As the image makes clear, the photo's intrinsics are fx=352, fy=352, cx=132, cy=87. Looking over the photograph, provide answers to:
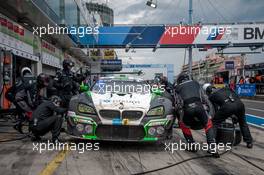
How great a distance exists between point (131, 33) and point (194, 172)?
24459 mm

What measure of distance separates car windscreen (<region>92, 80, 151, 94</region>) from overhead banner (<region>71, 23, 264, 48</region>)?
67.4 feet

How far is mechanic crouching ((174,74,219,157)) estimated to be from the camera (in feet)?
20.9

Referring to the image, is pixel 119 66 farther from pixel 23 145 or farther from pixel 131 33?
pixel 23 145

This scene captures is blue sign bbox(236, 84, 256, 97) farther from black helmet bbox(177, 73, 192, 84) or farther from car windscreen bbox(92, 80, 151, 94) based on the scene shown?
black helmet bbox(177, 73, 192, 84)

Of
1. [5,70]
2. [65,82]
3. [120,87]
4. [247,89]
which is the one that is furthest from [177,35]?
[120,87]

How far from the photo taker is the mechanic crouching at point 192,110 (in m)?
6.36

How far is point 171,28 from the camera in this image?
1121 inches

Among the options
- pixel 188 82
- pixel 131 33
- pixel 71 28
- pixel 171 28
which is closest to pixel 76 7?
pixel 71 28

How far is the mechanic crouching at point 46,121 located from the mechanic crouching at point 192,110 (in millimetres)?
2348

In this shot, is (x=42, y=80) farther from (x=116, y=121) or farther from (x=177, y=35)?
(x=177, y=35)

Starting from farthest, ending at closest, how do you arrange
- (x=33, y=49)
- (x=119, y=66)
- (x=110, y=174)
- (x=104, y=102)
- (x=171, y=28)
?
(x=119, y=66) < (x=171, y=28) < (x=33, y=49) < (x=104, y=102) < (x=110, y=174)

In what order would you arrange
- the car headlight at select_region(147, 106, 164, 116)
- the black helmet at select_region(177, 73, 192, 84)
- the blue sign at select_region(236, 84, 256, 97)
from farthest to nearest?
1. the blue sign at select_region(236, 84, 256, 97)
2. the black helmet at select_region(177, 73, 192, 84)
3. the car headlight at select_region(147, 106, 164, 116)

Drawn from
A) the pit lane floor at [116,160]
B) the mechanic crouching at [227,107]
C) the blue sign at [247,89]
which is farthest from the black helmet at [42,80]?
the blue sign at [247,89]

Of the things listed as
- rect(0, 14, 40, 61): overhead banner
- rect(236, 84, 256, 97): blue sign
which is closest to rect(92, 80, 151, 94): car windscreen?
rect(0, 14, 40, 61): overhead banner
